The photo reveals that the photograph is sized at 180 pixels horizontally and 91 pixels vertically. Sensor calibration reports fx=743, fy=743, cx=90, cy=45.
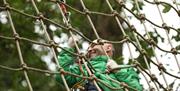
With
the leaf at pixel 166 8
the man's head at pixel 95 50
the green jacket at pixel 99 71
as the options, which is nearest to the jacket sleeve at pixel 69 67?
the green jacket at pixel 99 71

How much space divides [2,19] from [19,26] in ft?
0.50

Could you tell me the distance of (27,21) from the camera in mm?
6219

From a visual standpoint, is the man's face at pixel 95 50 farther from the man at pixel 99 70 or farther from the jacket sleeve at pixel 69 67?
the jacket sleeve at pixel 69 67

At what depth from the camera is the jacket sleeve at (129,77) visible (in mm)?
3619

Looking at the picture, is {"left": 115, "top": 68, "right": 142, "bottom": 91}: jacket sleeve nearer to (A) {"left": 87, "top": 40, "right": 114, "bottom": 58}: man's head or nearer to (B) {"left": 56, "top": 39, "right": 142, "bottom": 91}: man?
(B) {"left": 56, "top": 39, "right": 142, "bottom": 91}: man

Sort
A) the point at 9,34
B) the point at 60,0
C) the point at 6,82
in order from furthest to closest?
the point at 6,82, the point at 9,34, the point at 60,0

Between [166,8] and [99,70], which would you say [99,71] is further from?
[166,8]

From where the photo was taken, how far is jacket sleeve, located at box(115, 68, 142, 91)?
362 cm

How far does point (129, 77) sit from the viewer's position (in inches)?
144

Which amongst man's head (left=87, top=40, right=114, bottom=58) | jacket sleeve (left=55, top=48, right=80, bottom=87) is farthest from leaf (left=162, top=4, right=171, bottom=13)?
jacket sleeve (left=55, top=48, right=80, bottom=87)

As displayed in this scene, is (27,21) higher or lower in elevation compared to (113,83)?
higher

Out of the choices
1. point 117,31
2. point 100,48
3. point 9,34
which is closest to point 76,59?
point 100,48

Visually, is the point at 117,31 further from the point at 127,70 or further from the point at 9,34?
the point at 127,70

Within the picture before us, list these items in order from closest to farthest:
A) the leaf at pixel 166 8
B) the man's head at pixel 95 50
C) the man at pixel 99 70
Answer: the man at pixel 99 70
the man's head at pixel 95 50
the leaf at pixel 166 8
